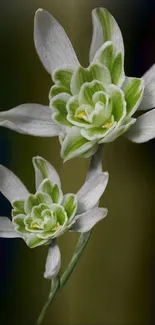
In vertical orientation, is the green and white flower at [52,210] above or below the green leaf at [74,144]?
below

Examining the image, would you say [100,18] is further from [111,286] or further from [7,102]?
[111,286]

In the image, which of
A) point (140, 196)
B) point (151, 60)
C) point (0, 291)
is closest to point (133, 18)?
point (151, 60)

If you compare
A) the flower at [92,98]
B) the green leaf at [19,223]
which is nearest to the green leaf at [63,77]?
the flower at [92,98]

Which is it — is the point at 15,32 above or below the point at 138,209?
above

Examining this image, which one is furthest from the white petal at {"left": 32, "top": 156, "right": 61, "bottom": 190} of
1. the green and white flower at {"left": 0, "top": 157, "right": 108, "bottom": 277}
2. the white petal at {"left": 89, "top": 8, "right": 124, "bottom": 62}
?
the white petal at {"left": 89, "top": 8, "right": 124, "bottom": 62}

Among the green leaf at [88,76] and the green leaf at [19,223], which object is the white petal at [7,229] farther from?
the green leaf at [88,76]

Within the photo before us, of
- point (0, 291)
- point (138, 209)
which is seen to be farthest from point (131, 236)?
point (0, 291)

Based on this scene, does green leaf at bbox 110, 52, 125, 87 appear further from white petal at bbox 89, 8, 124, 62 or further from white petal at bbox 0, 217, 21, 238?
white petal at bbox 0, 217, 21, 238
